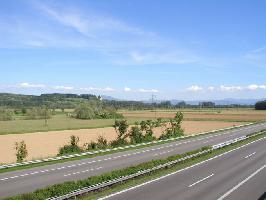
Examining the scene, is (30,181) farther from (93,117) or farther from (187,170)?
(93,117)

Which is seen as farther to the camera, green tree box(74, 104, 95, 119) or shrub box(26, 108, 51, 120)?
green tree box(74, 104, 95, 119)

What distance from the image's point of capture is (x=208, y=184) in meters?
24.3

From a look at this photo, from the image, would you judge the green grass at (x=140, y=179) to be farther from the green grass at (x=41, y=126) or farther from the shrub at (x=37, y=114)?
the shrub at (x=37, y=114)

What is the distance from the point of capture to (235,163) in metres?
34.8

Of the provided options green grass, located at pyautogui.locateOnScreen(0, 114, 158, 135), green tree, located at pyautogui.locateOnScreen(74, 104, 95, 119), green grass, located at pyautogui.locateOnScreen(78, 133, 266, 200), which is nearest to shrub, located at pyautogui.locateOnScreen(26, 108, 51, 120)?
Result: green tree, located at pyautogui.locateOnScreen(74, 104, 95, 119)

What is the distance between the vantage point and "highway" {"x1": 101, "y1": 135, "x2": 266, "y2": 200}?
20.9 m

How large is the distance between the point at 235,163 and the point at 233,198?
47.1 ft

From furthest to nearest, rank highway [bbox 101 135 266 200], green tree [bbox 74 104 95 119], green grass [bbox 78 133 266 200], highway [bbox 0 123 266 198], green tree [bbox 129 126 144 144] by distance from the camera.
Result: green tree [bbox 74 104 95 119], green tree [bbox 129 126 144 144], highway [bbox 0 123 266 198], green grass [bbox 78 133 266 200], highway [bbox 101 135 266 200]

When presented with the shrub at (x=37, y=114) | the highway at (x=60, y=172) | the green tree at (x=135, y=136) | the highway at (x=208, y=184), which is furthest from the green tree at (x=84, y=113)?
the highway at (x=208, y=184)

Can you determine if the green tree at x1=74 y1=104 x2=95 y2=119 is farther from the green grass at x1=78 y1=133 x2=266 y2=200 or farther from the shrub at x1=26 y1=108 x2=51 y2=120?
the green grass at x1=78 y1=133 x2=266 y2=200

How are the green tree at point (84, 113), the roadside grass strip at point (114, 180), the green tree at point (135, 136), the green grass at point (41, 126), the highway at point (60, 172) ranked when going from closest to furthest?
1. the roadside grass strip at point (114, 180)
2. the highway at point (60, 172)
3. the green tree at point (135, 136)
4. the green grass at point (41, 126)
5. the green tree at point (84, 113)

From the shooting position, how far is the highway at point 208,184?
20.9 meters

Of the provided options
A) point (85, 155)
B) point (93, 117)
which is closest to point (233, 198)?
point (85, 155)

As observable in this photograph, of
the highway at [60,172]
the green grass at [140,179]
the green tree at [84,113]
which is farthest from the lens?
the green tree at [84,113]
